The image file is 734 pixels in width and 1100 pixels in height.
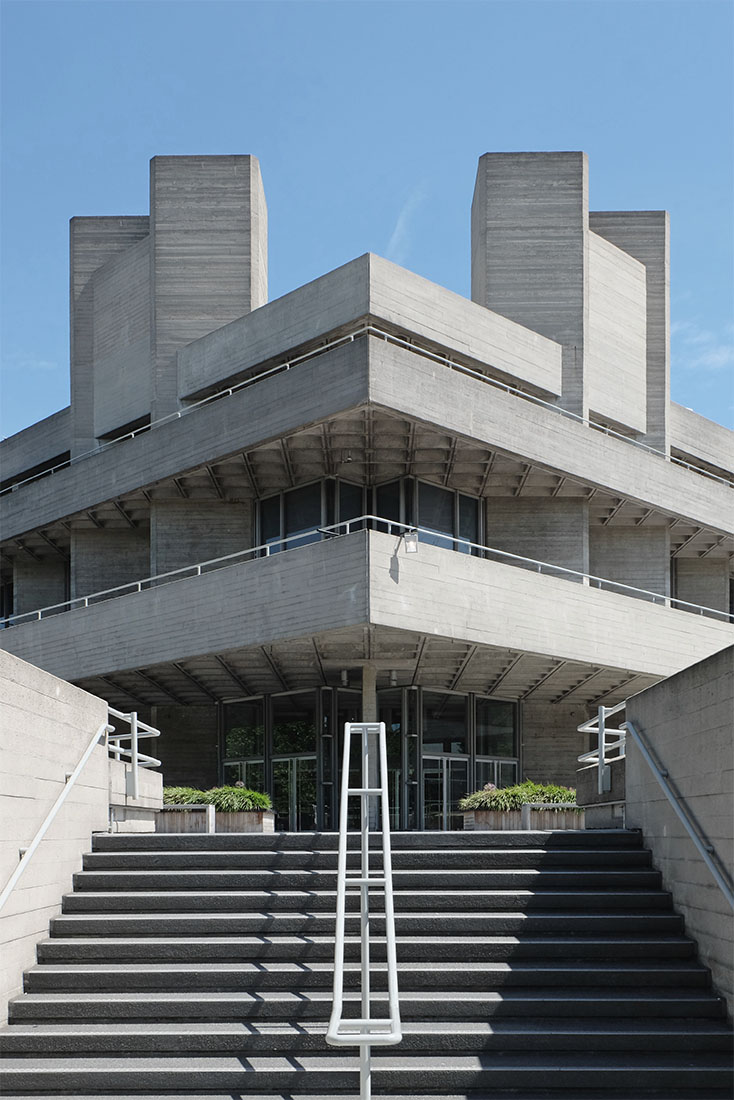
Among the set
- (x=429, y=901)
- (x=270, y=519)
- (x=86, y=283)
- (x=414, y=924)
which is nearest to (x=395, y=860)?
(x=429, y=901)

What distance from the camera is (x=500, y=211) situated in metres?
28.7

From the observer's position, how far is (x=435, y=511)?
1012 inches

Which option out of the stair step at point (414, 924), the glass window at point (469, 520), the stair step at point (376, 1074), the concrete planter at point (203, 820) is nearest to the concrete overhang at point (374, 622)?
the glass window at point (469, 520)

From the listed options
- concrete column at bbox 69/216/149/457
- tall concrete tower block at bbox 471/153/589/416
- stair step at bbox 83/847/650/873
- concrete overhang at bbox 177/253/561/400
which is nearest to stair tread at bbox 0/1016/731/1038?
stair step at bbox 83/847/650/873

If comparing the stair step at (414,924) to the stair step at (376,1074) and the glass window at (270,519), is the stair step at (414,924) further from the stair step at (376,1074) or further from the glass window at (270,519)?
the glass window at (270,519)

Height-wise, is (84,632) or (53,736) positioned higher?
(84,632)

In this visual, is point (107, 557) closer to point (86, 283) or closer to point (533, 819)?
point (86, 283)

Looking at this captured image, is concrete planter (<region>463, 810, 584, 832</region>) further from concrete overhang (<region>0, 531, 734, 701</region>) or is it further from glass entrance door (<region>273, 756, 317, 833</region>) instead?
glass entrance door (<region>273, 756, 317, 833</region>)

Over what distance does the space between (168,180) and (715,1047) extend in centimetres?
2599

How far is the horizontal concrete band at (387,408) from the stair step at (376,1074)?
15.4 metres

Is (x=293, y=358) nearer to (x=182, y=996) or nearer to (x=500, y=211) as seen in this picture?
(x=500, y=211)

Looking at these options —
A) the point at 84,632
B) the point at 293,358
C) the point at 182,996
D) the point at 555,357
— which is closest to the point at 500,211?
the point at 555,357

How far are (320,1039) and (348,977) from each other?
0.64 m

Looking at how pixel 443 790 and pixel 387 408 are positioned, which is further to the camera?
pixel 443 790
